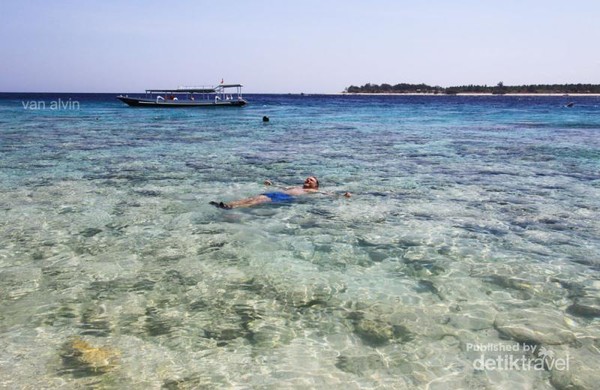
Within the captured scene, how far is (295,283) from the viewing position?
22.7 ft

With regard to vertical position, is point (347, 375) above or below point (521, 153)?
below

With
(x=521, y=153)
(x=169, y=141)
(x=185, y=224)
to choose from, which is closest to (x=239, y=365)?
(x=185, y=224)

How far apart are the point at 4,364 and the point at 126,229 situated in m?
4.87

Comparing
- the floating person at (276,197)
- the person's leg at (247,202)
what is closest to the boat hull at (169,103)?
the floating person at (276,197)

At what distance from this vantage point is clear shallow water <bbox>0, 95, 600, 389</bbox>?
15.9 feet

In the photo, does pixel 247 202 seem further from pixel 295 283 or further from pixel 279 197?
pixel 295 283

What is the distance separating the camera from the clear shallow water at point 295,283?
4.83 m

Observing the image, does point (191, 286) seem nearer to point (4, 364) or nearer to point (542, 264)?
point (4, 364)

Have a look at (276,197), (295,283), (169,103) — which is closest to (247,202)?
(276,197)

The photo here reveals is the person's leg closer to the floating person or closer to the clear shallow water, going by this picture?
the floating person

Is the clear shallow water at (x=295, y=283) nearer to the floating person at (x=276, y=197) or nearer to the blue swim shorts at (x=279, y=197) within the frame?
the floating person at (x=276, y=197)

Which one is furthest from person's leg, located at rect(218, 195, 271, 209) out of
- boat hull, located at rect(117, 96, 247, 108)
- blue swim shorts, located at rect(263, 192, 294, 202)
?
boat hull, located at rect(117, 96, 247, 108)

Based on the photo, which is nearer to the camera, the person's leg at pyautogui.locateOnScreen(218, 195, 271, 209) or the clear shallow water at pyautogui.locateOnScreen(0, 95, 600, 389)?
the clear shallow water at pyautogui.locateOnScreen(0, 95, 600, 389)

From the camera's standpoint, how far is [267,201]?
469 inches
